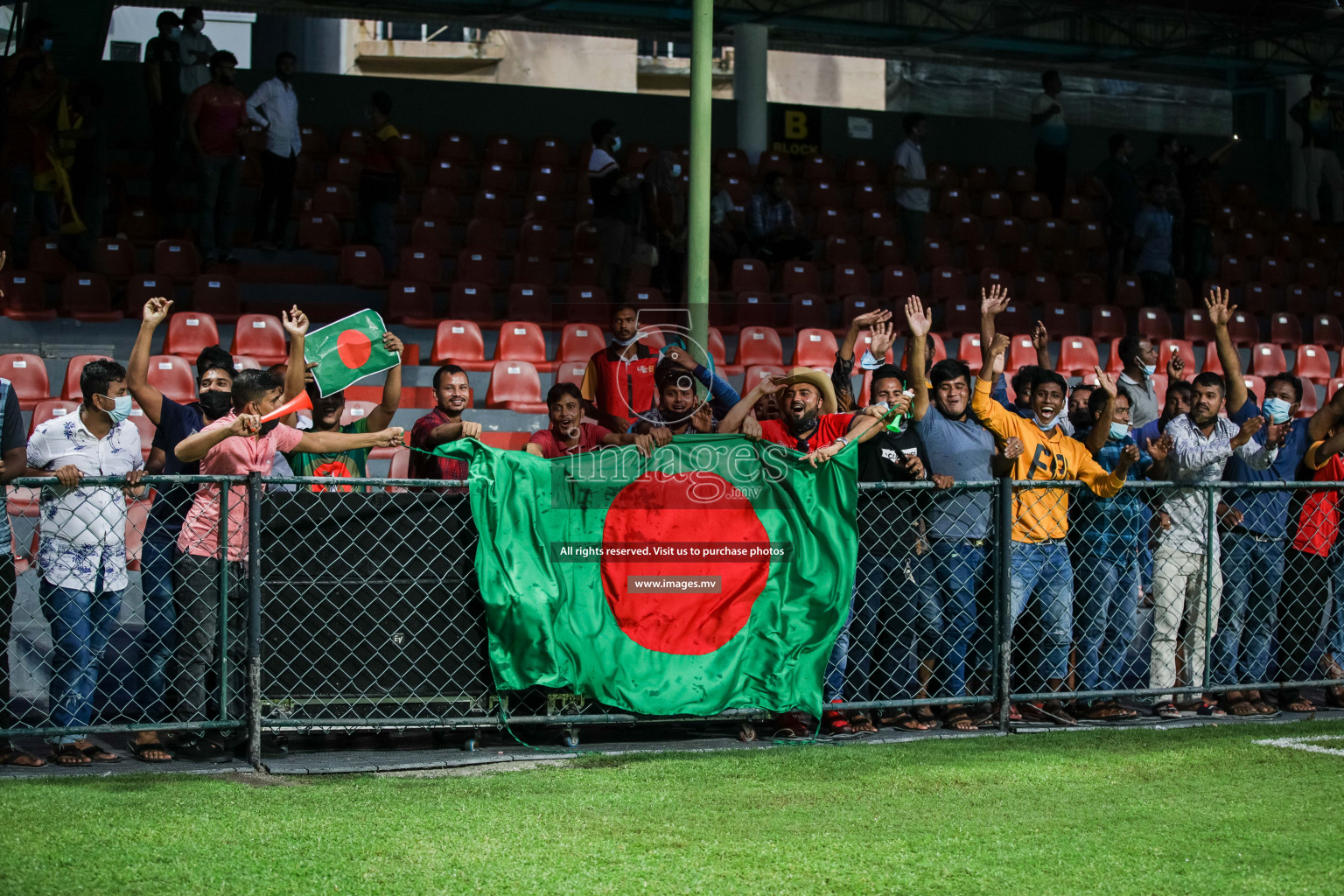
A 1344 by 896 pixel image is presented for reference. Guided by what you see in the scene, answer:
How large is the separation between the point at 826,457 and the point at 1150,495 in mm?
2112

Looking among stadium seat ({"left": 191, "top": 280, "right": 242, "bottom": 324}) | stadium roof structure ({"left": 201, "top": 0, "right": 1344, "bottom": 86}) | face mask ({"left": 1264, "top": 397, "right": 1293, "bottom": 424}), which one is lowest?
face mask ({"left": 1264, "top": 397, "right": 1293, "bottom": 424})

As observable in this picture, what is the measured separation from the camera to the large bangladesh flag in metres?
6.32

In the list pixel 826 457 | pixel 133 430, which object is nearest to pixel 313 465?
pixel 133 430

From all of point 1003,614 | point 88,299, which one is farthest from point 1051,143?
point 1003,614

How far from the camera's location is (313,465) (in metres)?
7.02

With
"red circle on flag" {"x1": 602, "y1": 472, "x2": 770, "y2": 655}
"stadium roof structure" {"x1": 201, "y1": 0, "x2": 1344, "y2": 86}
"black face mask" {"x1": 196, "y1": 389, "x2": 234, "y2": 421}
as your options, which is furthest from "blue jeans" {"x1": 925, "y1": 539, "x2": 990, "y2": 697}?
"stadium roof structure" {"x1": 201, "y1": 0, "x2": 1344, "y2": 86}

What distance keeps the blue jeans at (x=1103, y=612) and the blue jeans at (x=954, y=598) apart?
2.42 ft

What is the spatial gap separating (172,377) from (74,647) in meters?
5.06

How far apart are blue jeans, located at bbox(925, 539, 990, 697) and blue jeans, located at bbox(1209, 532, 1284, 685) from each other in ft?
5.47

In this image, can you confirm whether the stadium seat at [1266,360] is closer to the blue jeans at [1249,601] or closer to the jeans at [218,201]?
the blue jeans at [1249,601]

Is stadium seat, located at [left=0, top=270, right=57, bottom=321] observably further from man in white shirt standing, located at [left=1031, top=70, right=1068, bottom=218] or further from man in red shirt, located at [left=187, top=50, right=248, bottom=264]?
man in white shirt standing, located at [left=1031, top=70, right=1068, bottom=218]

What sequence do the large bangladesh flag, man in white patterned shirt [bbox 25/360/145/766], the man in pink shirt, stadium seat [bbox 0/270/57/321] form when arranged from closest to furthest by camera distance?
1. man in white patterned shirt [bbox 25/360/145/766]
2. the man in pink shirt
3. the large bangladesh flag
4. stadium seat [bbox 0/270/57/321]

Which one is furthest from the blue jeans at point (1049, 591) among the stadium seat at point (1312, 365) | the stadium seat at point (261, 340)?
the stadium seat at point (1312, 365)

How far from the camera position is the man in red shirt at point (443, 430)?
6730 millimetres
